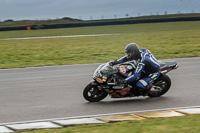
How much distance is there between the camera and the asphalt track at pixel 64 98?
7.07m

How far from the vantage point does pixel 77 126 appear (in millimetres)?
5820

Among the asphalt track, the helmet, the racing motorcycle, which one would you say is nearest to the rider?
the helmet

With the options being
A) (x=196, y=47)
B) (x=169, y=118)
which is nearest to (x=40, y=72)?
(x=169, y=118)

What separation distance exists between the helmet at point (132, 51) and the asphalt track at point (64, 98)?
1080 mm

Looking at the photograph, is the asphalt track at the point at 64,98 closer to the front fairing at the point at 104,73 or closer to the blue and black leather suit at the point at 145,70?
the blue and black leather suit at the point at 145,70

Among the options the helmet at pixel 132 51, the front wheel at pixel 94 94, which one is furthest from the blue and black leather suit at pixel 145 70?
the front wheel at pixel 94 94

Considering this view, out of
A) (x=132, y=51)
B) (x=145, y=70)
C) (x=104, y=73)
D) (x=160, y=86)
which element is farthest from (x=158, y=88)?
(x=104, y=73)

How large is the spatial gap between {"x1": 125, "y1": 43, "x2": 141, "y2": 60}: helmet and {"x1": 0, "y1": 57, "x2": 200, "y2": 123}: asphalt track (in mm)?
1080

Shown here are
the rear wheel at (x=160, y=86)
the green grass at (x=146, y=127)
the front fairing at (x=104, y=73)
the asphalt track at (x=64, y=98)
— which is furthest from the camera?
the rear wheel at (x=160, y=86)

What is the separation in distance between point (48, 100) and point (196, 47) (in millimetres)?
14191

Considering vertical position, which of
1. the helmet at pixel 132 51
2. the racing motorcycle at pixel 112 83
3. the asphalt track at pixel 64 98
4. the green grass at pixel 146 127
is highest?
the helmet at pixel 132 51

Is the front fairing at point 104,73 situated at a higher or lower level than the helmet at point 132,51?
lower

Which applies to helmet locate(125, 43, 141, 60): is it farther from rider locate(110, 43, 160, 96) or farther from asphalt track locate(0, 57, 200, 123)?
asphalt track locate(0, 57, 200, 123)

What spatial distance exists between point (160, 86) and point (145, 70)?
2.07ft
